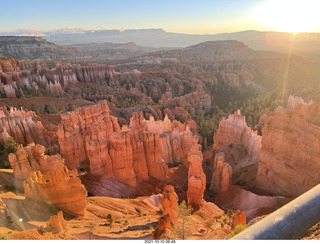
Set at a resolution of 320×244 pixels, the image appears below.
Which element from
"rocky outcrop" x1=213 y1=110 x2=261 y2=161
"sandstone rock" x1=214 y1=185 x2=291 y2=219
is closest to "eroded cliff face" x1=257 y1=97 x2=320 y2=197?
"sandstone rock" x1=214 y1=185 x2=291 y2=219

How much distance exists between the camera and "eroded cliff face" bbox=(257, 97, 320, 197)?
52.2 feet

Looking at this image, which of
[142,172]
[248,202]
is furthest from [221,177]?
[142,172]

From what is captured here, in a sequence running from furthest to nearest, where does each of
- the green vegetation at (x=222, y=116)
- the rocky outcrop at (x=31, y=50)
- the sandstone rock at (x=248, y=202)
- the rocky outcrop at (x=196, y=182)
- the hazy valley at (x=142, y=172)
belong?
1. the rocky outcrop at (x=31, y=50)
2. the green vegetation at (x=222, y=116)
3. the rocky outcrop at (x=196, y=182)
4. the sandstone rock at (x=248, y=202)
5. the hazy valley at (x=142, y=172)

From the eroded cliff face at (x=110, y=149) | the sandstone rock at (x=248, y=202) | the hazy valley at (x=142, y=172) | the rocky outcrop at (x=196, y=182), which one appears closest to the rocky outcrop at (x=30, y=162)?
the hazy valley at (x=142, y=172)

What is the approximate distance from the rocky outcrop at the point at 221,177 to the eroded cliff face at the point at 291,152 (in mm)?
2607

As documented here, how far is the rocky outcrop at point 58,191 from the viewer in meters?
11.5

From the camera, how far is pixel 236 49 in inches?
4943

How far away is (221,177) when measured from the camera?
21.3 m

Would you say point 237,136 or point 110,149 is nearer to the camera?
point 110,149

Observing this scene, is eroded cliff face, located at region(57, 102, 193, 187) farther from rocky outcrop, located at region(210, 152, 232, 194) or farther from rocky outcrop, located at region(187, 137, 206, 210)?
rocky outcrop, located at region(210, 152, 232, 194)

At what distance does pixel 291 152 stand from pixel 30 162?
17666 mm

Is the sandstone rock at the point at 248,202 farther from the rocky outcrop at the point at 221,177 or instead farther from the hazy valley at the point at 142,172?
the rocky outcrop at the point at 221,177

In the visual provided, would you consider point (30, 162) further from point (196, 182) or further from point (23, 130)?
point (23, 130)

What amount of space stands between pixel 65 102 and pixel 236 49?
346ft
